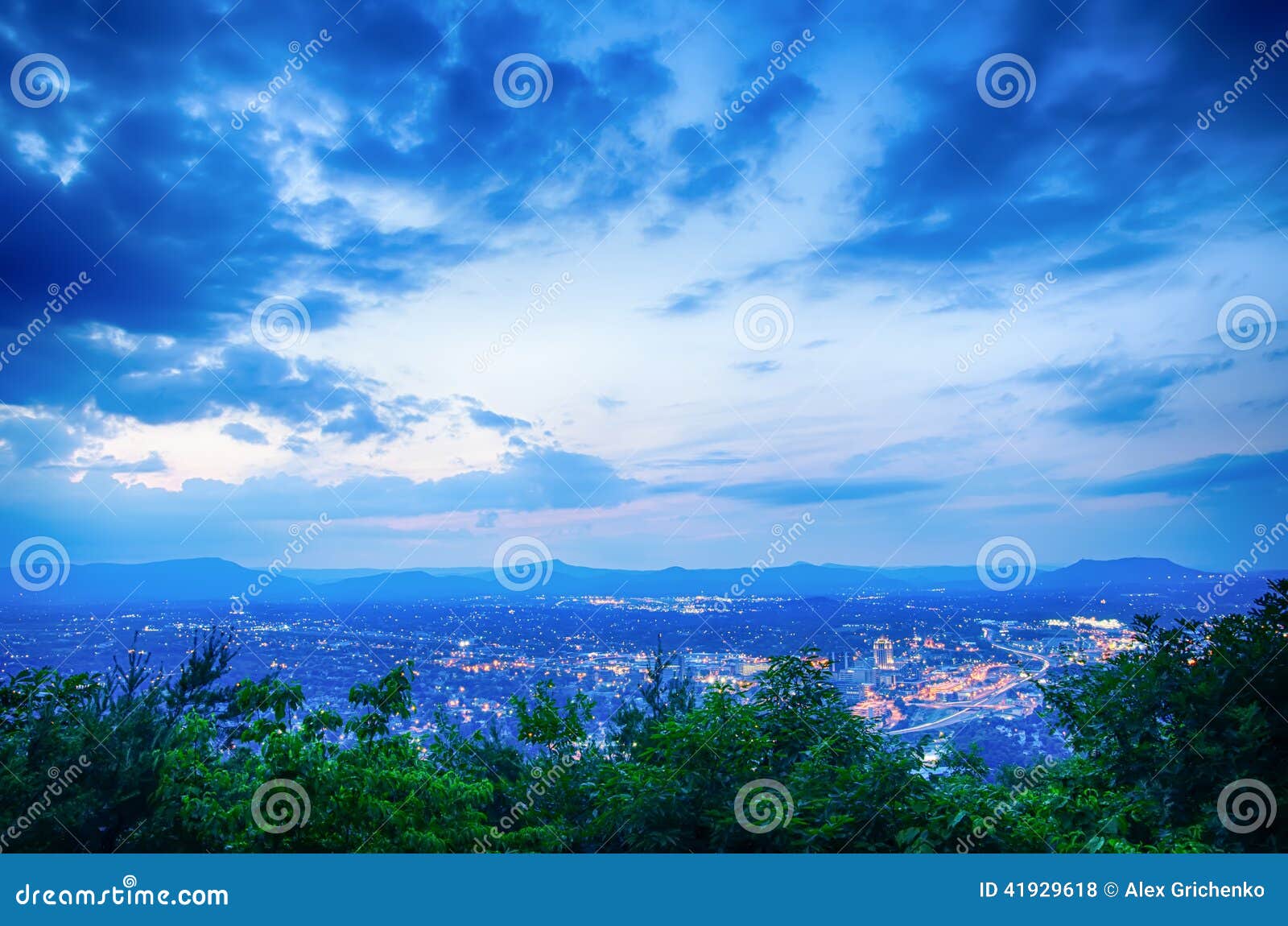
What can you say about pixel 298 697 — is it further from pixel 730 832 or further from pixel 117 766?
pixel 730 832

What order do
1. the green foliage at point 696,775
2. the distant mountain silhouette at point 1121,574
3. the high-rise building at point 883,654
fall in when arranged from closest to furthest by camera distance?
1. the green foliage at point 696,775
2. the high-rise building at point 883,654
3. the distant mountain silhouette at point 1121,574

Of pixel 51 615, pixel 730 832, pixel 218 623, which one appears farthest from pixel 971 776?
pixel 51 615

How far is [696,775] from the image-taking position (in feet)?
12.7

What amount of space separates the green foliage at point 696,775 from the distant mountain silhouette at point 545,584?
2.37 metres

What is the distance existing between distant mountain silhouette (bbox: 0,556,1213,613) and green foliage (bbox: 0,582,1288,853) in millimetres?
2374

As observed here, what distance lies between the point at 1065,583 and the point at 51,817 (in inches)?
752

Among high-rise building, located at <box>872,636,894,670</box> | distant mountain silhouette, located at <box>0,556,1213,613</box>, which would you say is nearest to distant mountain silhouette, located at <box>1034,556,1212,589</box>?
distant mountain silhouette, located at <box>0,556,1213,613</box>

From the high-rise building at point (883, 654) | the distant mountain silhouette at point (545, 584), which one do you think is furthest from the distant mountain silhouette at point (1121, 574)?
the high-rise building at point (883, 654)

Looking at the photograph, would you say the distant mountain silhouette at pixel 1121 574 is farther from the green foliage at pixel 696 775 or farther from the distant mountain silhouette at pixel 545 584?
the green foliage at pixel 696 775

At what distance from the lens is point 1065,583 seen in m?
16.5

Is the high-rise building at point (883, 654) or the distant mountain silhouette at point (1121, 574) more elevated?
the distant mountain silhouette at point (1121, 574)

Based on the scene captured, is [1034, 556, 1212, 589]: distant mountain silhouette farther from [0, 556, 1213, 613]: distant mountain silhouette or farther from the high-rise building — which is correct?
the high-rise building

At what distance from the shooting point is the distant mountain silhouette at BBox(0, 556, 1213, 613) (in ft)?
42.2

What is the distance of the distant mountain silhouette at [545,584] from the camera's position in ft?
42.2
